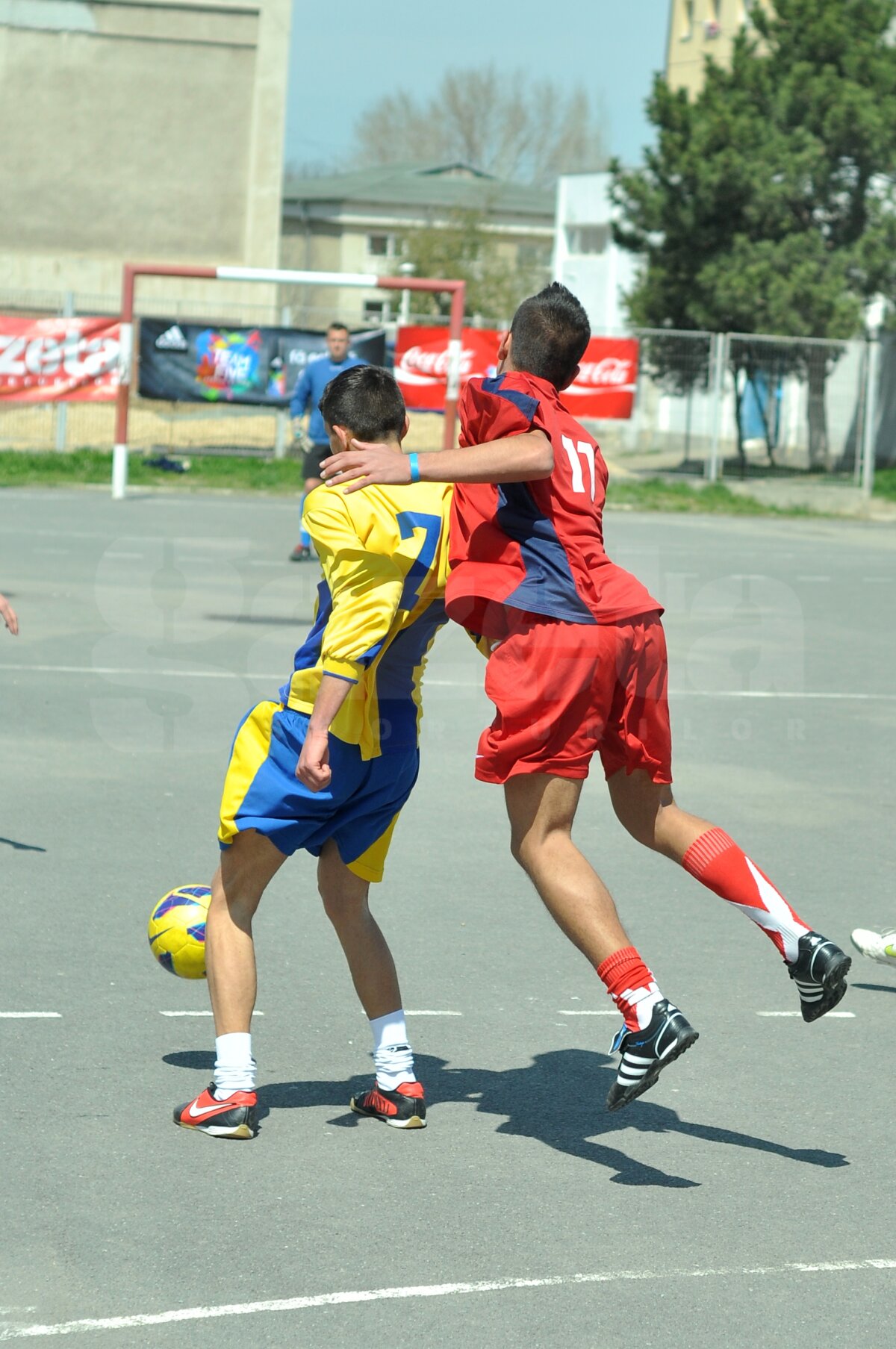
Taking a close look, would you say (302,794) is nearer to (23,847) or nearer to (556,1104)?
(556,1104)

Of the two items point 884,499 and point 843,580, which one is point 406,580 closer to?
point 843,580

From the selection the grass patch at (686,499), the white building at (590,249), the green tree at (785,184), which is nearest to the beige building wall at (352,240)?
the white building at (590,249)

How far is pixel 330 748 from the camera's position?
4371 mm

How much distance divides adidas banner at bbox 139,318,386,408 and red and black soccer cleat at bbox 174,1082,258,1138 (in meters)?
22.9

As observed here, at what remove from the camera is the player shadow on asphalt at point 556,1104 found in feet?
14.5

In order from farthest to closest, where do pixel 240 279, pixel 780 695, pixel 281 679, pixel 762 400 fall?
pixel 762 400 → pixel 240 279 → pixel 780 695 → pixel 281 679

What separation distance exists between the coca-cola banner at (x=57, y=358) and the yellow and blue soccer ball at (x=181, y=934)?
2201 cm

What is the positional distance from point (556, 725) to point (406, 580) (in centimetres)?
51

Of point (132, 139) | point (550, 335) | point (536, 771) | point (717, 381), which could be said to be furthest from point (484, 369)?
point (132, 139)

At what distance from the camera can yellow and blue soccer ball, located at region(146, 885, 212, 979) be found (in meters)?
4.98

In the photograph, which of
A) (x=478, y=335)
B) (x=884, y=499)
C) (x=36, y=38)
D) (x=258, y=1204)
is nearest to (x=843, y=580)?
(x=478, y=335)

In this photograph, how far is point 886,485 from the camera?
32.7 meters

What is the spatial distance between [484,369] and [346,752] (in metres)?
23.7

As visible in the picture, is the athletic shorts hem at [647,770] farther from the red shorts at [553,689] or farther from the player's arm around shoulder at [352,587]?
the player's arm around shoulder at [352,587]
